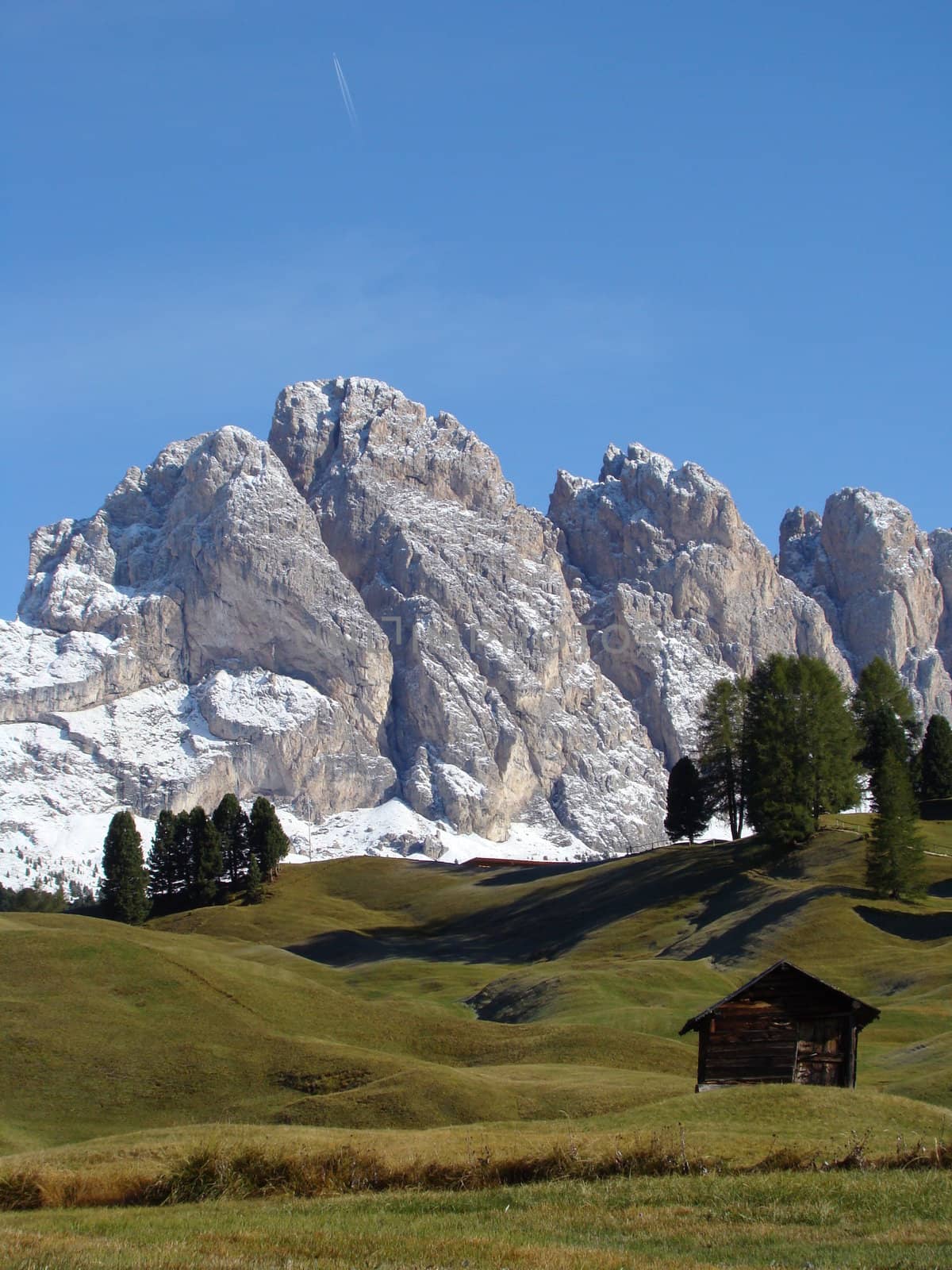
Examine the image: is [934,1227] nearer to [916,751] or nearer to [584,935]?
[584,935]

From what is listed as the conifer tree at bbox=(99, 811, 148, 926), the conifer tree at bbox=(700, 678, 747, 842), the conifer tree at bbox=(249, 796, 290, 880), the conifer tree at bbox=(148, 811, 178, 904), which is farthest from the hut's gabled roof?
the conifer tree at bbox=(148, 811, 178, 904)

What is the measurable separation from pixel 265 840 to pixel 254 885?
876cm

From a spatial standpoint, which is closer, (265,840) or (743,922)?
(743,922)

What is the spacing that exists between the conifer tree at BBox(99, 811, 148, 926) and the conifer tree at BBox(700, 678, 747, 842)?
50.8 m

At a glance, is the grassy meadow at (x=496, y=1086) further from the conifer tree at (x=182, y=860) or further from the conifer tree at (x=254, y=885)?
the conifer tree at (x=182, y=860)

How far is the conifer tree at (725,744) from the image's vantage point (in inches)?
4316

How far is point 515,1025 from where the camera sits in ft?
204

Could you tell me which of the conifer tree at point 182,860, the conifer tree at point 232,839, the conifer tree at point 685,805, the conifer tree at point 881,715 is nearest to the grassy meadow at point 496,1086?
the conifer tree at point 881,715

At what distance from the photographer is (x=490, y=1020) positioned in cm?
7350

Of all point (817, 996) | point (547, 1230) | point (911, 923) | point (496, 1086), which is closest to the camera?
point (547, 1230)

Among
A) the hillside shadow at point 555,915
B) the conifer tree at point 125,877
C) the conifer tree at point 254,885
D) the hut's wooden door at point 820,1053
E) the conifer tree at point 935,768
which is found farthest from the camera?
the conifer tree at point 254,885

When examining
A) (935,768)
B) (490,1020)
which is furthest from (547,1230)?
(935,768)

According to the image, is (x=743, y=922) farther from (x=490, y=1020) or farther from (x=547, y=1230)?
(x=547, y=1230)

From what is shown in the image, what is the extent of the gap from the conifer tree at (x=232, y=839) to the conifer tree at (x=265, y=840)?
116 centimetres
